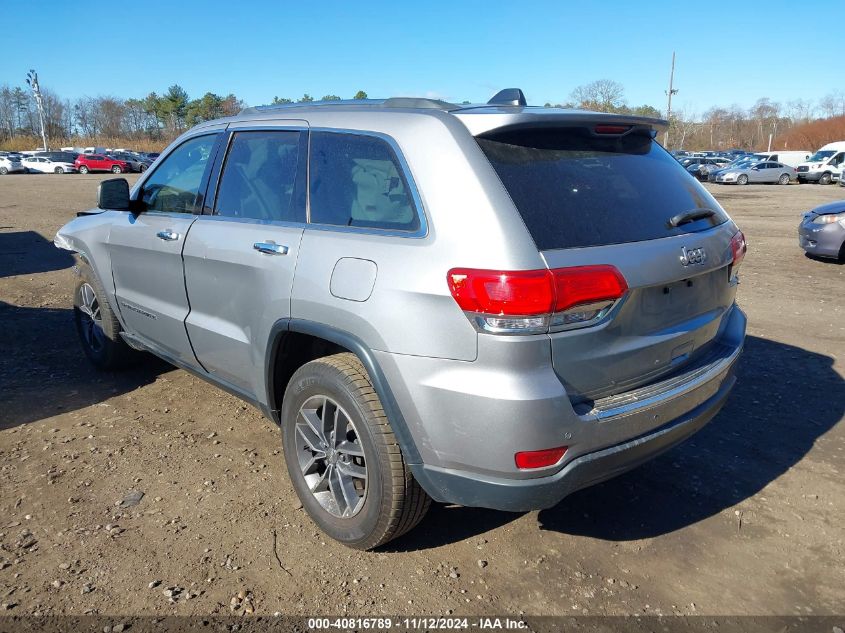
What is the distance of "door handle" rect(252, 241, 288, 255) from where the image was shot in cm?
290

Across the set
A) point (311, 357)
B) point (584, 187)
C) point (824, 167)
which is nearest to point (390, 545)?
point (311, 357)

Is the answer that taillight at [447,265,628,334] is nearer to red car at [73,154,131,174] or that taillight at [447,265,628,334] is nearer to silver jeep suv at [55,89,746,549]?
silver jeep suv at [55,89,746,549]

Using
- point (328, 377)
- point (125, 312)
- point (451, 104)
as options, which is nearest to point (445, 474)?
point (328, 377)

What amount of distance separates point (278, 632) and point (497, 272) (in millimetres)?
1575

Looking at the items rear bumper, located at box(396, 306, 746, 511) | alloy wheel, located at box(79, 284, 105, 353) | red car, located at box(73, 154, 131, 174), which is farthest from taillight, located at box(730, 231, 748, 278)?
red car, located at box(73, 154, 131, 174)

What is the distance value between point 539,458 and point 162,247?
265 cm

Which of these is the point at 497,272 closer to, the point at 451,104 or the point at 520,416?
the point at 520,416

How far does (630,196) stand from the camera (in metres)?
2.66

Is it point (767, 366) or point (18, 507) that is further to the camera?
point (767, 366)

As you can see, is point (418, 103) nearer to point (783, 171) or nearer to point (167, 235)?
point (167, 235)

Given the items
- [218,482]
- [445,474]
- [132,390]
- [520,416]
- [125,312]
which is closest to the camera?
[520,416]

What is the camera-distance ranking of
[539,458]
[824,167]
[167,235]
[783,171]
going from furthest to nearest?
[783,171] → [824,167] → [167,235] → [539,458]

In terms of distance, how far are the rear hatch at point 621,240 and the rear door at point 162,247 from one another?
2.05m

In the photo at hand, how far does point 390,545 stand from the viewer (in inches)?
116
